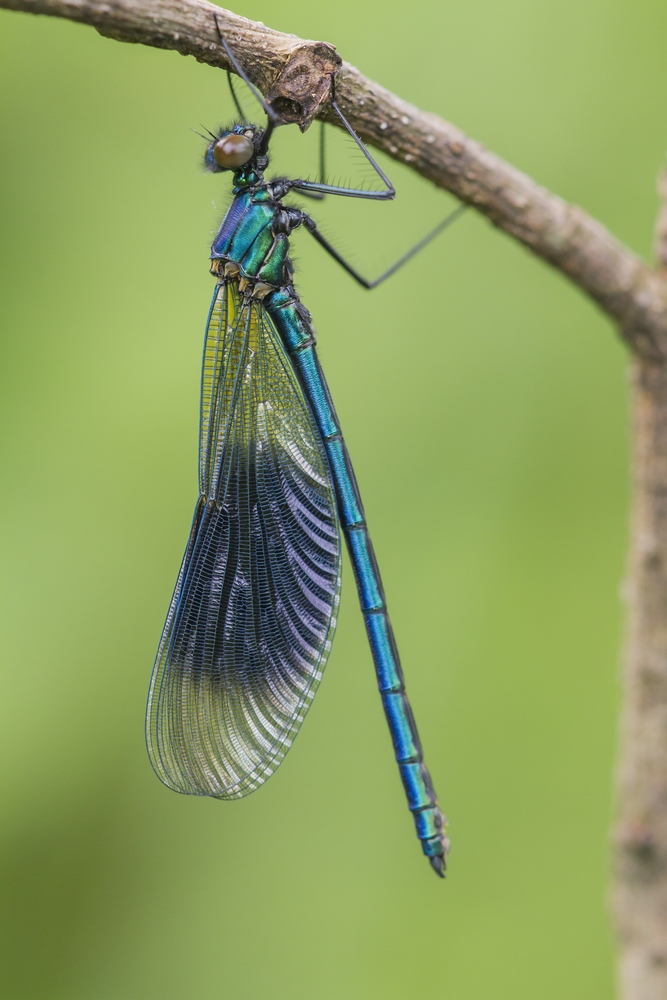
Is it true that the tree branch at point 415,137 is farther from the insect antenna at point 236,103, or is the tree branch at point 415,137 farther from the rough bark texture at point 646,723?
the insect antenna at point 236,103

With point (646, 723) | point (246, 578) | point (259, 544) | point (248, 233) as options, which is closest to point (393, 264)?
point (248, 233)

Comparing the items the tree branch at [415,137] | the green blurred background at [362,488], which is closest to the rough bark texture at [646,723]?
the tree branch at [415,137]

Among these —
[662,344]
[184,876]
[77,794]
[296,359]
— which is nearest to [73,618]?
[77,794]

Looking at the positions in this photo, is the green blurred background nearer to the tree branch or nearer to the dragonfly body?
the dragonfly body

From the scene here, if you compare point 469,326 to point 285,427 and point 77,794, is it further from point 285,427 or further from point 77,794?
point 77,794

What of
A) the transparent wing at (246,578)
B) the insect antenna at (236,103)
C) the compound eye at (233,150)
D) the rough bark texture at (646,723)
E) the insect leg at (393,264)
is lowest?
the rough bark texture at (646,723)

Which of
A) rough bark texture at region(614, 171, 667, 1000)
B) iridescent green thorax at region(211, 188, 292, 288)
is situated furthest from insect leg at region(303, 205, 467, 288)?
rough bark texture at region(614, 171, 667, 1000)
